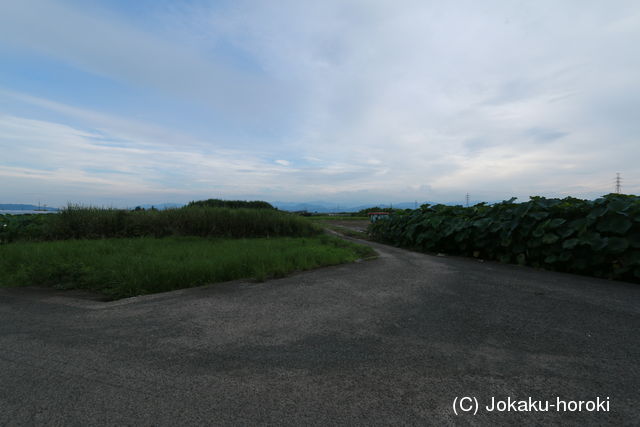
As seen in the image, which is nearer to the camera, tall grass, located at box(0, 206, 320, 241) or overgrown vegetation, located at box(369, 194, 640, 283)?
overgrown vegetation, located at box(369, 194, 640, 283)

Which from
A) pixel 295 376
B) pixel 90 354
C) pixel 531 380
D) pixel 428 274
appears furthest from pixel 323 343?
pixel 428 274

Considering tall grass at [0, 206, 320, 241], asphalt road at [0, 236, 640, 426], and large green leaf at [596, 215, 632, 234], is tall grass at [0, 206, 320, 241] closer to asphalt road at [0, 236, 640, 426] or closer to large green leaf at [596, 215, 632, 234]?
asphalt road at [0, 236, 640, 426]

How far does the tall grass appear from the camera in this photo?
8164mm

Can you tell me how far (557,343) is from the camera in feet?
7.86

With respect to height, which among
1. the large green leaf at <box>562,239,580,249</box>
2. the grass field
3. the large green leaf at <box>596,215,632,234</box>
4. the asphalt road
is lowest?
the asphalt road

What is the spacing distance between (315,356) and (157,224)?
8196 mm

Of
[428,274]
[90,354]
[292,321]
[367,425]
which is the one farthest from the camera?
[428,274]

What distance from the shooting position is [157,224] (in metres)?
8.82

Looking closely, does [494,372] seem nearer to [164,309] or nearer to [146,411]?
[146,411]

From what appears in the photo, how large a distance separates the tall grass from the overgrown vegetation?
182 inches

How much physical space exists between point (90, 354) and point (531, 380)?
310 centimetres

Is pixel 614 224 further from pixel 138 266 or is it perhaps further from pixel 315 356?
pixel 138 266

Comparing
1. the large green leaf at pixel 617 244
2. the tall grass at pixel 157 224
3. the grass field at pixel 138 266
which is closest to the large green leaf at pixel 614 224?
the large green leaf at pixel 617 244

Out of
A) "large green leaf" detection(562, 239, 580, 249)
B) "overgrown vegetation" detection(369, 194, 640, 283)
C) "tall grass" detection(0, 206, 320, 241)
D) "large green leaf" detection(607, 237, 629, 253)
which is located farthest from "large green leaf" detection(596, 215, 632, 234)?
"tall grass" detection(0, 206, 320, 241)
